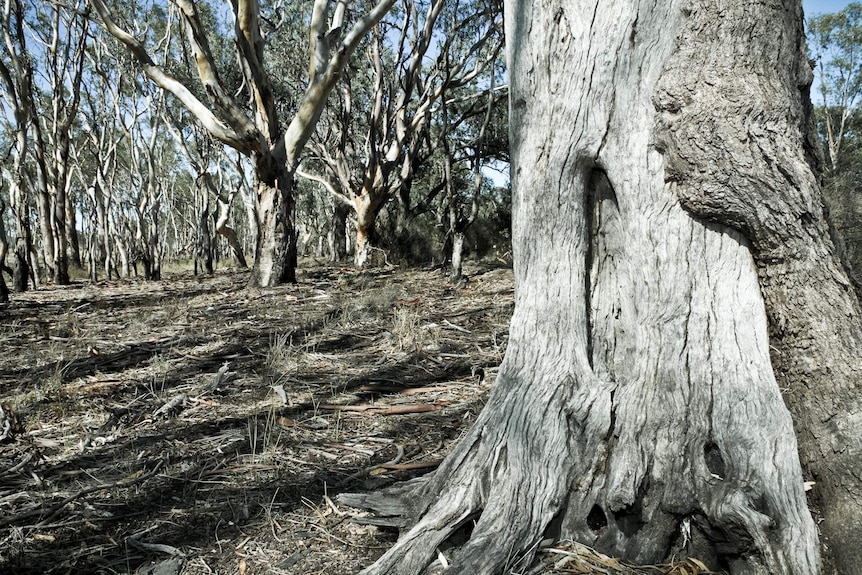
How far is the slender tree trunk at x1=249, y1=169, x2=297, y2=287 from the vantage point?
778cm

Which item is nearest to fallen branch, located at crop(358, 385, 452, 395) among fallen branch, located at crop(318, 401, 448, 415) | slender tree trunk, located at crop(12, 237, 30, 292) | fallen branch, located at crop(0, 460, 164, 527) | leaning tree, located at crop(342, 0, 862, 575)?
fallen branch, located at crop(318, 401, 448, 415)

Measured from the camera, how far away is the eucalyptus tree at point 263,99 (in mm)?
6984

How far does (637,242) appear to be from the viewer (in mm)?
2105

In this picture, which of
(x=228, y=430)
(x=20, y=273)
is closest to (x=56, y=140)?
(x=20, y=273)

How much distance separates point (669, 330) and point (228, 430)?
221 cm

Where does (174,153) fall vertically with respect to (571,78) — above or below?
above

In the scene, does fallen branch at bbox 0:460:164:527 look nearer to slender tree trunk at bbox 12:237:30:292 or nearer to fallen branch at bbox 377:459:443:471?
fallen branch at bbox 377:459:443:471

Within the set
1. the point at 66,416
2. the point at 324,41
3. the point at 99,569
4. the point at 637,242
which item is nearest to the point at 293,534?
the point at 99,569

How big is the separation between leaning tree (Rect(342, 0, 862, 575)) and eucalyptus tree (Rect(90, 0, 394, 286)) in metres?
5.53

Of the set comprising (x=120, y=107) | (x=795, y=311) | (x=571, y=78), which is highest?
(x=120, y=107)

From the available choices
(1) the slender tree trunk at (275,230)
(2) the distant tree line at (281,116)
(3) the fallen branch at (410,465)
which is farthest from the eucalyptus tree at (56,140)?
(3) the fallen branch at (410,465)

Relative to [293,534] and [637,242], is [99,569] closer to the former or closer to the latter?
[293,534]

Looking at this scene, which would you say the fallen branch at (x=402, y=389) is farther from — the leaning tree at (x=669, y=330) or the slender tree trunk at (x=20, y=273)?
the slender tree trunk at (x=20, y=273)

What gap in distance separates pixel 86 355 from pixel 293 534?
2.98 meters
